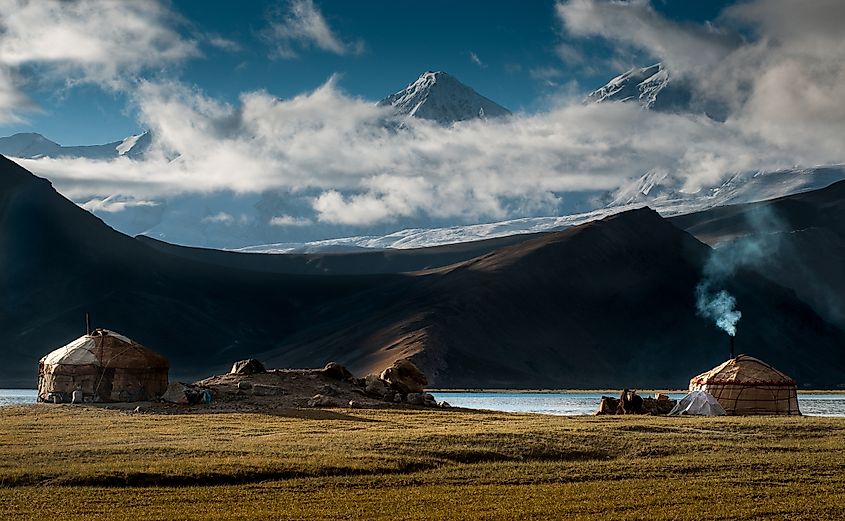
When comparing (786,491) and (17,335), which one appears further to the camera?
(17,335)

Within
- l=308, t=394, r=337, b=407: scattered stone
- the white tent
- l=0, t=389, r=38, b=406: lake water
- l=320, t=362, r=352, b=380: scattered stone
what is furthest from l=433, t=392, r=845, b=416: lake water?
l=0, t=389, r=38, b=406: lake water

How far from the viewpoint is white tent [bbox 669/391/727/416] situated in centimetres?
5497

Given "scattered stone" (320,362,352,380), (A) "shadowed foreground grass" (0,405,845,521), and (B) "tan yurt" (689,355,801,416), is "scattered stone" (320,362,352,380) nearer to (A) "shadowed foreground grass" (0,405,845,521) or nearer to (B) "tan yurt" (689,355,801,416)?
(A) "shadowed foreground grass" (0,405,845,521)

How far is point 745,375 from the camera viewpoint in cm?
6075

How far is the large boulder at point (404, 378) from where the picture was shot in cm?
6309

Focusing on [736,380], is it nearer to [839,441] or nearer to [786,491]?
[839,441]

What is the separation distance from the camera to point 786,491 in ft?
92.3

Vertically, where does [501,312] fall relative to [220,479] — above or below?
above

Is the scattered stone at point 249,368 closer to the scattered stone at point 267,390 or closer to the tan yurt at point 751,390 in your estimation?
the scattered stone at point 267,390

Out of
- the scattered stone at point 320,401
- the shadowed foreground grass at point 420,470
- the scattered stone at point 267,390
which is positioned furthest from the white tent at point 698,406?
the scattered stone at point 267,390

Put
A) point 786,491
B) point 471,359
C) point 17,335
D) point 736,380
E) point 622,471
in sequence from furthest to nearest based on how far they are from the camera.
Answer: point 17,335 < point 471,359 < point 736,380 < point 622,471 < point 786,491

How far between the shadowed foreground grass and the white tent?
1042cm

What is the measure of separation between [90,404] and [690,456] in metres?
32.8

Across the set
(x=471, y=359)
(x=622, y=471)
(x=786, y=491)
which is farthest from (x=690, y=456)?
(x=471, y=359)
